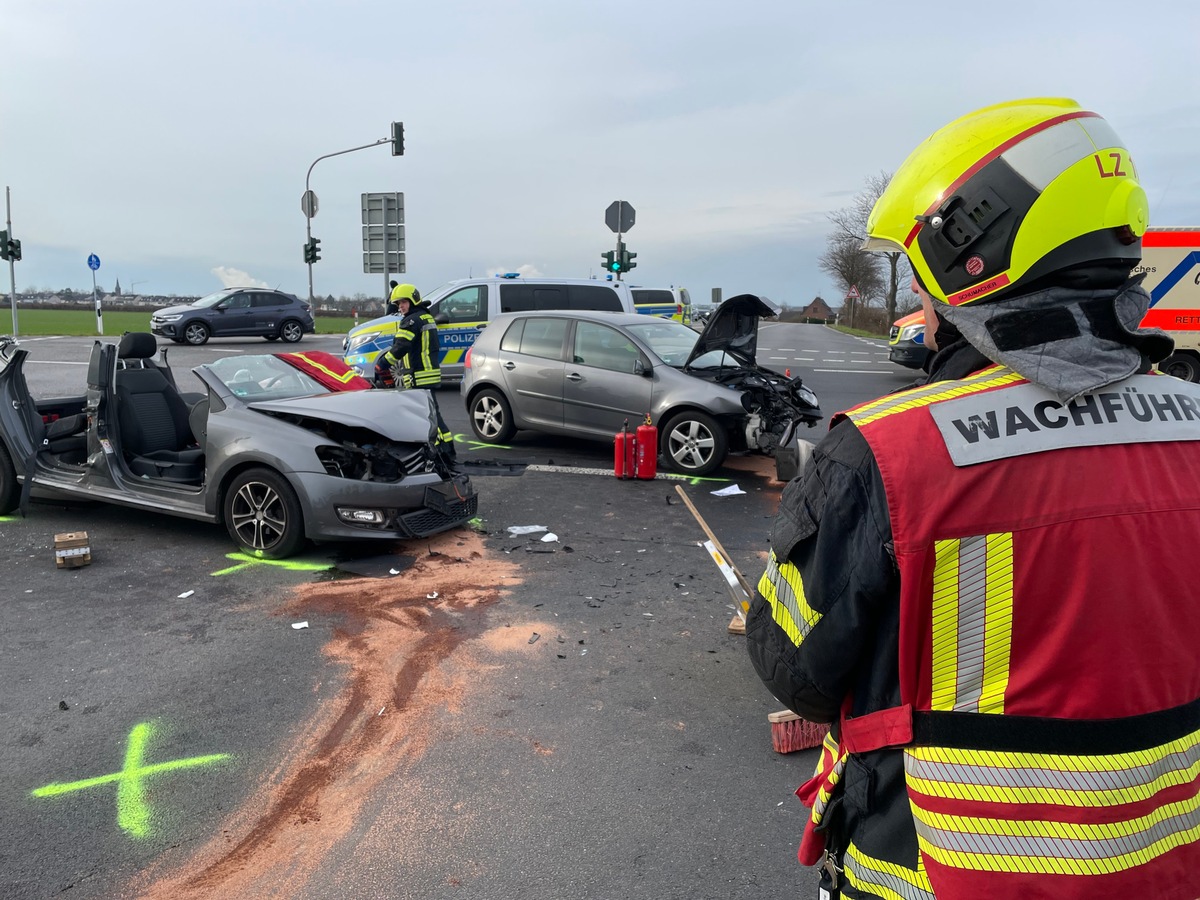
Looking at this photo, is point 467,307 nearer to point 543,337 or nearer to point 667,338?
point 543,337


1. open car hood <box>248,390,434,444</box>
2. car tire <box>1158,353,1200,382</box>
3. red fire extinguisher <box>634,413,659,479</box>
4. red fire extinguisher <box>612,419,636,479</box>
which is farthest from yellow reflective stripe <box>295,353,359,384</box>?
car tire <box>1158,353,1200,382</box>

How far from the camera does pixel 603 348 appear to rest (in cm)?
975

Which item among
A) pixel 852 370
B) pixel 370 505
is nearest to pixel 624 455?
pixel 370 505

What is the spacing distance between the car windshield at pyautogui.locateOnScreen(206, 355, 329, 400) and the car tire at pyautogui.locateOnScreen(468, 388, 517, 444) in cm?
360

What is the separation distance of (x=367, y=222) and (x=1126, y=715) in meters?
20.6

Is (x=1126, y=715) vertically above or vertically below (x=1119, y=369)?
below

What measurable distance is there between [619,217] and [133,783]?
705 inches

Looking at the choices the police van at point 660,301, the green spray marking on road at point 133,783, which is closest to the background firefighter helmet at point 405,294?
the green spray marking on road at point 133,783

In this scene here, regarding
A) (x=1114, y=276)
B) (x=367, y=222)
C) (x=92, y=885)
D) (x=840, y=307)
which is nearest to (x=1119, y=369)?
(x=1114, y=276)

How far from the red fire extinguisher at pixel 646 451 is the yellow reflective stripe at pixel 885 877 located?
7339 mm

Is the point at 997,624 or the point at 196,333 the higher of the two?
the point at 196,333

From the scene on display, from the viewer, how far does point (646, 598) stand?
5.53 m

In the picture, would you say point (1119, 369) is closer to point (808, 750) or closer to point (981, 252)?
point (981, 252)

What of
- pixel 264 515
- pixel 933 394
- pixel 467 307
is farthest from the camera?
pixel 467 307
